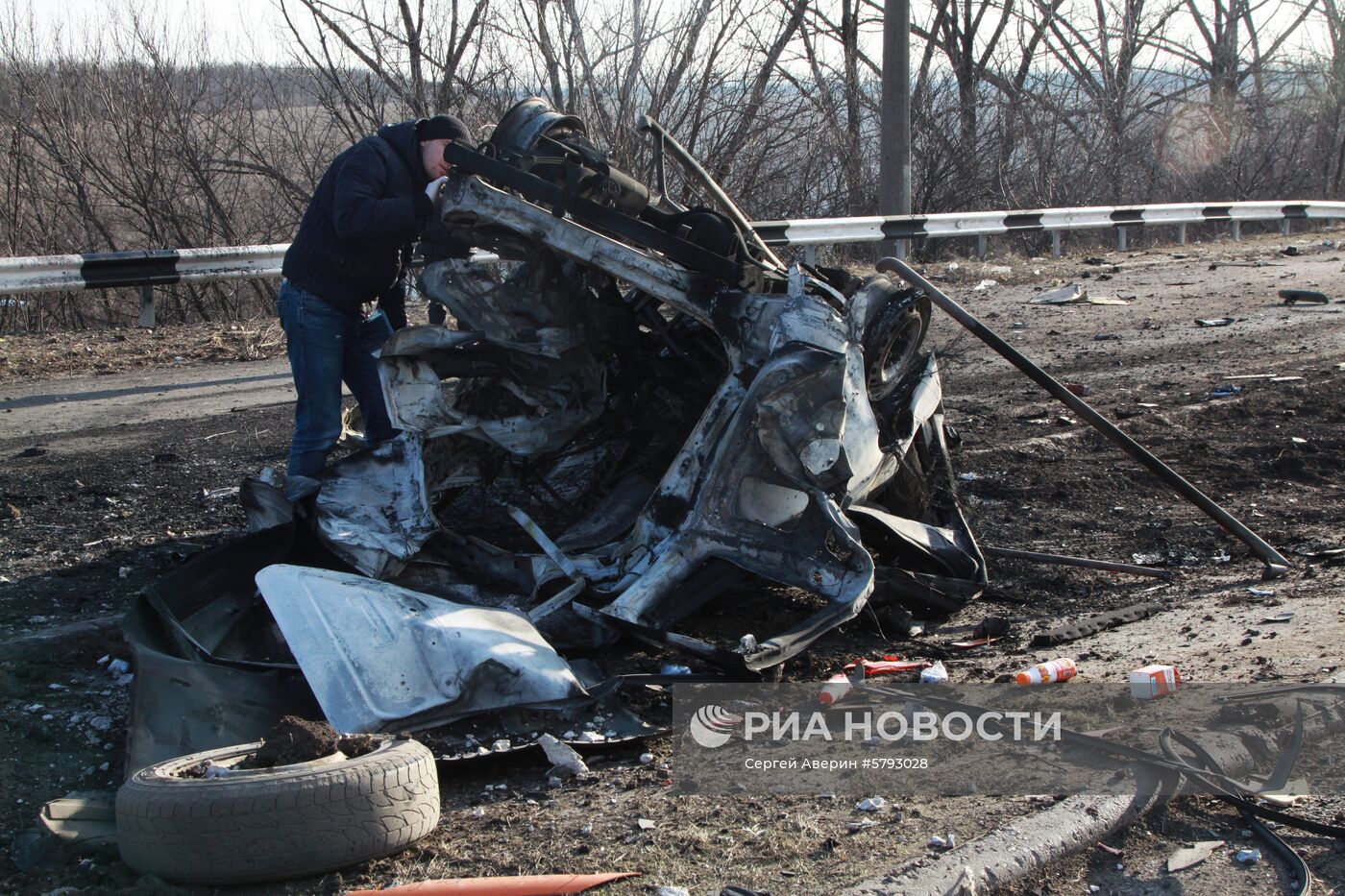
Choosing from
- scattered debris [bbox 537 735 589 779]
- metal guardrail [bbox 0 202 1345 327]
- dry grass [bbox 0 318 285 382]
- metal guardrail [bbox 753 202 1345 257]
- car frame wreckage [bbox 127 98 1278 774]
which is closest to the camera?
scattered debris [bbox 537 735 589 779]

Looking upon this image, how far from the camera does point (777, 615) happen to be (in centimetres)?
468

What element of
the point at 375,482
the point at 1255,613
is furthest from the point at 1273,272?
the point at 375,482

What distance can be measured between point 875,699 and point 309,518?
215 centimetres

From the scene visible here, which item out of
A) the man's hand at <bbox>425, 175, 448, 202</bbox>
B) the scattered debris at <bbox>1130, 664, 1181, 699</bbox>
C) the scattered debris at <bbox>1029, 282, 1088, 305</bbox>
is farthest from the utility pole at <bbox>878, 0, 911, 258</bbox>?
the scattered debris at <bbox>1130, 664, 1181, 699</bbox>

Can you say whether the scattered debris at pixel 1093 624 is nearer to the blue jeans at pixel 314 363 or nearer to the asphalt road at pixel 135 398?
the blue jeans at pixel 314 363

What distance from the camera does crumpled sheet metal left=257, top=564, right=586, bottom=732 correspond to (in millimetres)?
3477

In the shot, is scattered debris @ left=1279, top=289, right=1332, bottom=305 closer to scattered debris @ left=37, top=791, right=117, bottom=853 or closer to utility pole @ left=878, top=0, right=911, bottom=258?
utility pole @ left=878, top=0, right=911, bottom=258

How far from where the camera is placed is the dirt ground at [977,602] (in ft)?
9.55

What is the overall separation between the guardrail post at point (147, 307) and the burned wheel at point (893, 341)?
8300 millimetres

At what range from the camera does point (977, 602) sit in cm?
501

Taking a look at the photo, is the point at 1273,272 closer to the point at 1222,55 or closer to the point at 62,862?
the point at 62,862

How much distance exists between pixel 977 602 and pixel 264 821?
10.4ft

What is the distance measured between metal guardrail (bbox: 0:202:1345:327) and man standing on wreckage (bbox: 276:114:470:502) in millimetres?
5249

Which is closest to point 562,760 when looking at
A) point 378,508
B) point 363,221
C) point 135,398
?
point 378,508
